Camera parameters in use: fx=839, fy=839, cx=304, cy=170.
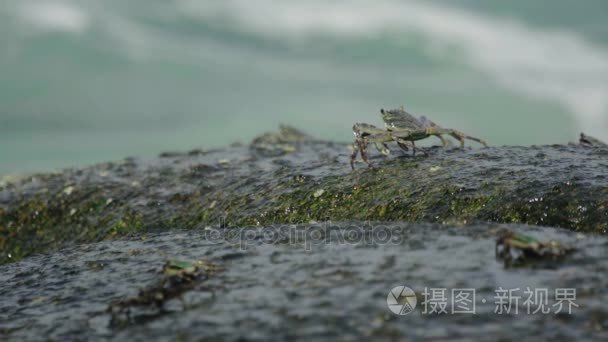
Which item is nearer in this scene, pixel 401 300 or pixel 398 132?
pixel 401 300

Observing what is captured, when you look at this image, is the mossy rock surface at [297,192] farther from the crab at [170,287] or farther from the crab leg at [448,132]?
the crab at [170,287]

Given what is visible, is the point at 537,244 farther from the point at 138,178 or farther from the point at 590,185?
the point at 138,178

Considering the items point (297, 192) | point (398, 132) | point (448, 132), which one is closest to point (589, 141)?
point (448, 132)

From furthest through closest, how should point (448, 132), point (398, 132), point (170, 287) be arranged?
point (448, 132) → point (398, 132) → point (170, 287)

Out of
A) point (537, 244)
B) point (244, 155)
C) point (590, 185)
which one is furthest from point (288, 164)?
point (537, 244)
